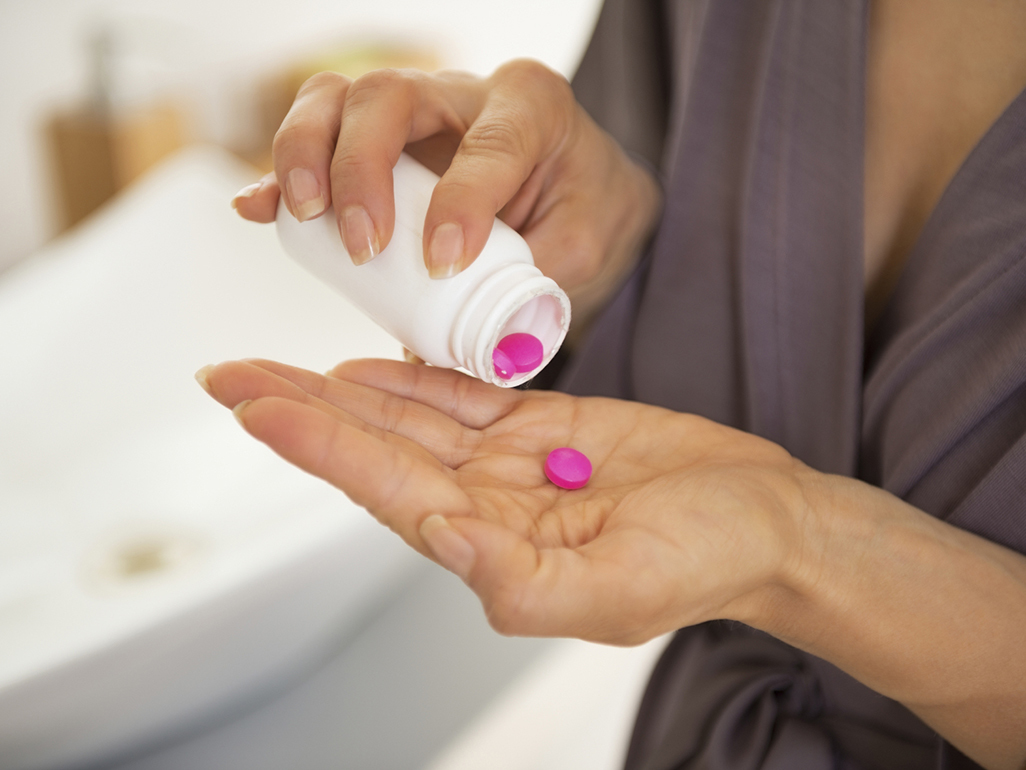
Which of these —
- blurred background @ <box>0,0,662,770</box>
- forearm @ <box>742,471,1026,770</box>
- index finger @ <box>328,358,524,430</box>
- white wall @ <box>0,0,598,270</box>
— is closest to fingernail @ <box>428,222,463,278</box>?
index finger @ <box>328,358,524,430</box>

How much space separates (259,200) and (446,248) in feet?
0.55

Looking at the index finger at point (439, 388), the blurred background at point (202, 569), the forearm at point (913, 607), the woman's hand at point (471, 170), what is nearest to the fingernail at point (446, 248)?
the woman's hand at point (471, 170)

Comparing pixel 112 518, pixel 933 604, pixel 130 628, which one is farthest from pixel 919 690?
pixel 112 518

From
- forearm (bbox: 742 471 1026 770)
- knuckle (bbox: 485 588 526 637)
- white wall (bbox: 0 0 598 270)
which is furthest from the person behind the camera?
white wall (bbox: 0 0 598 270)

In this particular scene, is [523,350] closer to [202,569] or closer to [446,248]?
[446,248]

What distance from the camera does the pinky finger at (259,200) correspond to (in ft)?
1.72

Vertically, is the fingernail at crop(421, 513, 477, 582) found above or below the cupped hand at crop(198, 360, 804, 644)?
above

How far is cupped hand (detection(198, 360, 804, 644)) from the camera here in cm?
36

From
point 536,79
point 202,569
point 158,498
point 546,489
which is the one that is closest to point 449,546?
point 546,489

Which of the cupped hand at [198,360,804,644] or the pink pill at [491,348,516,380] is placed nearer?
the cupped hand at [198,360,804,644]

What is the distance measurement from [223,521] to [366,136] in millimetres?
695

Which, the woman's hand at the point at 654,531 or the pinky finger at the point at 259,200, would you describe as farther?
the pinky finger at the point at 259,200

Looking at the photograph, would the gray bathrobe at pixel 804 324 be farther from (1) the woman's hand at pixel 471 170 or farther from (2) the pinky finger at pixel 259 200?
(2) the pinky finger at pixel 259 200

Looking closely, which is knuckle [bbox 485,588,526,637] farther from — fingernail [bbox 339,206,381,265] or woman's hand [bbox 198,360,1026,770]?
fingernail [bbox 339,206,381,265]
